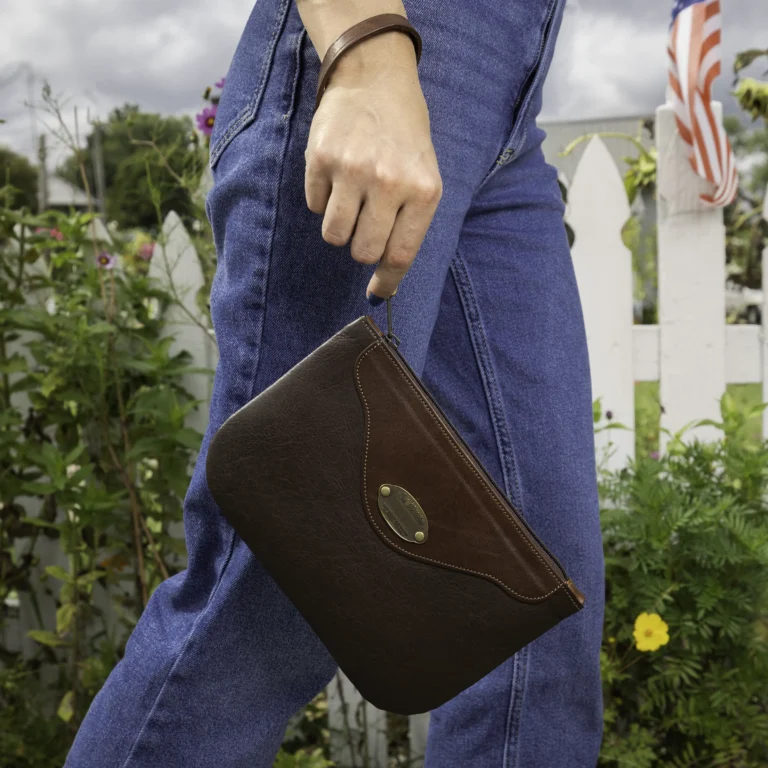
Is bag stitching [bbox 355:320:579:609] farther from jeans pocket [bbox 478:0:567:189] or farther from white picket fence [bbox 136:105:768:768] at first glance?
white picket fence [bbox 136:105:768:768]

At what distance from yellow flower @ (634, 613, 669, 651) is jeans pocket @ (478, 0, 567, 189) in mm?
1069

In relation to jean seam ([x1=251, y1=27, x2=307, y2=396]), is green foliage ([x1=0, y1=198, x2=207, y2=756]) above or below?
below

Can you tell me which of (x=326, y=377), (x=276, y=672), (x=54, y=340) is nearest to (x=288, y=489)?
(x=326, y=377)

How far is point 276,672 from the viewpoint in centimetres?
89

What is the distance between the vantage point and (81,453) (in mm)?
1848

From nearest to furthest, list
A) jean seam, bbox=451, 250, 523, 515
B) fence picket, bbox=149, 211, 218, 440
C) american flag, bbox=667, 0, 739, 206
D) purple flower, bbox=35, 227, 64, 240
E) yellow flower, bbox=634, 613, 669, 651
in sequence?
1. jean seam, bbox=451, 250, 523, 515
2. yellow flower, bbox=634, 613, 669, 651
3. purple flower, bbox=35, 227, 64, 240
4. fence picket, bbox=149, 211, 218, 440
5. american flag, bbox=667, 0, 739, 206

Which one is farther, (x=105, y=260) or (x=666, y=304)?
(x=666, y=304)

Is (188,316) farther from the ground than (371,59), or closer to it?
closer to it

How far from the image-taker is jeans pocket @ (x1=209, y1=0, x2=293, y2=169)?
2.67 ft

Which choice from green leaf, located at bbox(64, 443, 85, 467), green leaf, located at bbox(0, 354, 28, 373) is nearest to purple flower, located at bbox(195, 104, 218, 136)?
green leaf, located at bbox(0, 354, 28, 373)

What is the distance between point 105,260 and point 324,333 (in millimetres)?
1199

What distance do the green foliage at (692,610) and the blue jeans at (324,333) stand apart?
0.67 meters

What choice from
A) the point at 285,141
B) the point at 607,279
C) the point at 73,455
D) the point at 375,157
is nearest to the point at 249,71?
the point at 285,141

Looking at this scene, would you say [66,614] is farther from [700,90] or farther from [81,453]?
[700,90]
